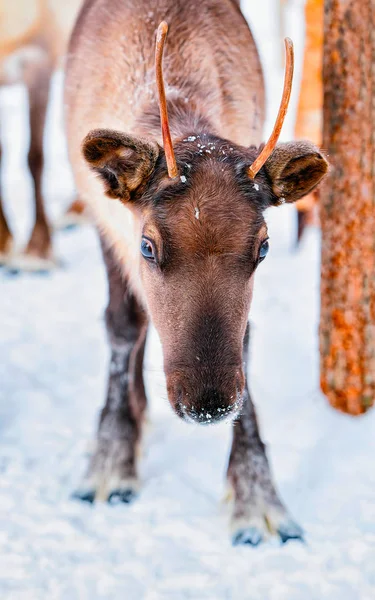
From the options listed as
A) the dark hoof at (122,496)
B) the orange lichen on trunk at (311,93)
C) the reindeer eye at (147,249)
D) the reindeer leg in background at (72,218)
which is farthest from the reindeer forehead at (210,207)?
the reindeer leg in background at (72,218)

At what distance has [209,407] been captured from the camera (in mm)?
2627

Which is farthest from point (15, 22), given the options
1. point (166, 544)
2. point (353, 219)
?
point (166, 544)

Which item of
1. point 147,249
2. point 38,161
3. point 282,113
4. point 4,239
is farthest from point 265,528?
point 38,161

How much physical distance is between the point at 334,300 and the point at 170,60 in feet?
5.02

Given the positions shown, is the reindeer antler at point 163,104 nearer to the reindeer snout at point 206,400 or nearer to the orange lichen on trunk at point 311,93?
the reindeer snout at point 206,400

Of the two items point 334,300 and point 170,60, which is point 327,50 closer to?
point 170,60

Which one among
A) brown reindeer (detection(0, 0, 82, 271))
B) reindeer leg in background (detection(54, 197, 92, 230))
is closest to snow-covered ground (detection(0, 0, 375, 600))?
brown reindeer (detection(0, 0, 82, 271))

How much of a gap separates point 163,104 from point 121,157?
0.36 m

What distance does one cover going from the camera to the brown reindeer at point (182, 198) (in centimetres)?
275

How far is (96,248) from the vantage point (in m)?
7.62

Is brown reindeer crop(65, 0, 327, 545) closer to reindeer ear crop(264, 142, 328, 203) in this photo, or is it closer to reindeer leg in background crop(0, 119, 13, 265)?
reindeer ear crop(264, 142, 328, 203)

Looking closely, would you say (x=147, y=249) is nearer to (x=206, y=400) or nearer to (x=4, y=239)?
(x=206, y=400)

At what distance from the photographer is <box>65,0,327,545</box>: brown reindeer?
2.75 m

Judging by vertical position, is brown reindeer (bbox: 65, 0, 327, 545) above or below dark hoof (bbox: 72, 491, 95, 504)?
above
